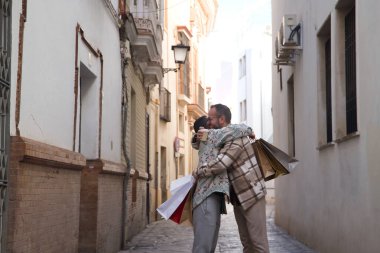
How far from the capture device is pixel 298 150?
12734 millimetres

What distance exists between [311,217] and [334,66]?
3.24 metres

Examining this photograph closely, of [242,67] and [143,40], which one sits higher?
[242,67]

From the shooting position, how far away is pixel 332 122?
9.01 metres

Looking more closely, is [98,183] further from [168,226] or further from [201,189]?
[168,226]

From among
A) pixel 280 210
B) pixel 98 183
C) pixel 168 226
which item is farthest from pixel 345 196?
pixel 168 226

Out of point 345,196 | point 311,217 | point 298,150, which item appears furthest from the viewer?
point 298,150

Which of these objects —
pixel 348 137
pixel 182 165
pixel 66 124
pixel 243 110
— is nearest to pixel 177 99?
pixel 182 165

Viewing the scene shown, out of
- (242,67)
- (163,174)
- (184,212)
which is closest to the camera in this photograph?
(184,212)

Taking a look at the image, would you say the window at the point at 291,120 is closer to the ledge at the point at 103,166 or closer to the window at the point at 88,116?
the ledge at the point at 103,166

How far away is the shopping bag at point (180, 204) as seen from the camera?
6.13m

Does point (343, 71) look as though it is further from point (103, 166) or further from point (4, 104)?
point (4, 104)

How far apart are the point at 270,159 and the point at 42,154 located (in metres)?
2.17

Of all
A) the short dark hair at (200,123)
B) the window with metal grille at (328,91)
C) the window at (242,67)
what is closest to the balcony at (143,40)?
the window with metal grille at (328,91)

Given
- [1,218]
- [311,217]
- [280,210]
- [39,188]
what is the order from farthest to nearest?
[280,210], [311,217], [39,188], [1,218]
